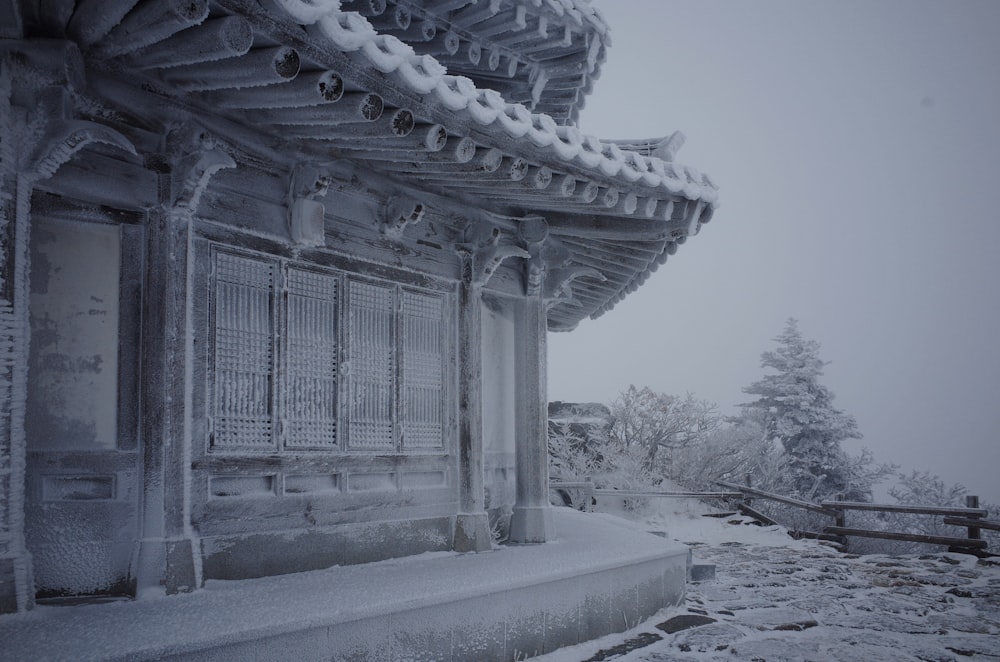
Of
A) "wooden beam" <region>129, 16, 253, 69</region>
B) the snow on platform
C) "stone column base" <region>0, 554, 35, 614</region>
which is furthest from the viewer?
"stone column base" <region>0, 554, 35, 614</region>

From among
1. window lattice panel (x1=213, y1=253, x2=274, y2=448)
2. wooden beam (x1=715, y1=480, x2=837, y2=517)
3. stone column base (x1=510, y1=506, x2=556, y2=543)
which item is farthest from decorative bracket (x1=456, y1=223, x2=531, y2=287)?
wooden beam (x1=715, y1=480, x2=837, y2=517)

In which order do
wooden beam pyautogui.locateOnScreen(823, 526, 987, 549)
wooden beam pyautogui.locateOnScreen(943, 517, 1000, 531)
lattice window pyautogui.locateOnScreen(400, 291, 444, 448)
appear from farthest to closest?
wooden beam pyautogui.locateOnScreen(823, 526, 987, 549)
wooden beam pyautogui.locateOnScreen(943, 517, 1000, 531)
lattice window pyautogui.locateOnScreen(400, 291, 444, 448)

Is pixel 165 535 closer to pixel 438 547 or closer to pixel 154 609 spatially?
pixel 154 609

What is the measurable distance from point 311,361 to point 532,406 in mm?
3003

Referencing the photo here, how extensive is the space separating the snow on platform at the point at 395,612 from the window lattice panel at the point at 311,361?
1.16m

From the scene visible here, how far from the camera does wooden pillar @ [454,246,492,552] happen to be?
24.6ft

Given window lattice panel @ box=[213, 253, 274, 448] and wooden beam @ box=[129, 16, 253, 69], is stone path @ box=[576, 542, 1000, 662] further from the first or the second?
wooden beam @ box=[129, 16, 253, 69]

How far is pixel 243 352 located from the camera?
6.01m

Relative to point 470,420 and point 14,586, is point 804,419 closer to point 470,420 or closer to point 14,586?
point 470,420

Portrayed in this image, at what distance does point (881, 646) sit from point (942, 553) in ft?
25.0

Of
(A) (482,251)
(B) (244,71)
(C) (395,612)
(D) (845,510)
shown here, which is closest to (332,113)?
(B) (244,71)

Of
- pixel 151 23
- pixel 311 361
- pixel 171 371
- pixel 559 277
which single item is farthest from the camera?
pixel 559 277

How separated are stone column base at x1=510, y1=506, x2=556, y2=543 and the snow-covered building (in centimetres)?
2

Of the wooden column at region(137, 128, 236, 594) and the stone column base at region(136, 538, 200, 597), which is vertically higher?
the wooden column at region(137, 128, 236, 594)
